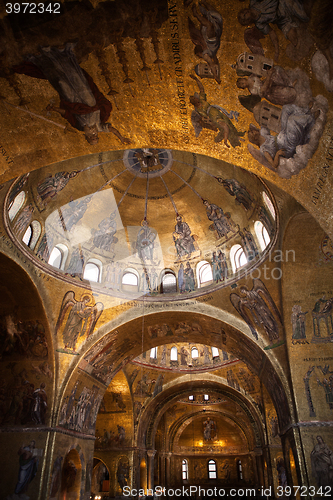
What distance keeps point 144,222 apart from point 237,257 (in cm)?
527

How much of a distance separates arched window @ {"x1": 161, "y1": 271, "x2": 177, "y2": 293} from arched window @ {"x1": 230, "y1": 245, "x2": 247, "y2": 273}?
3.78 m

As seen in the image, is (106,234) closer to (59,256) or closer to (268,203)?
(59,256)

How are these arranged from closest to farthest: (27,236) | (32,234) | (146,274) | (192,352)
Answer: (27,236) < (32,234) < (146,274) < (192,352)

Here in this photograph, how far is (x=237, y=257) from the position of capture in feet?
56.7

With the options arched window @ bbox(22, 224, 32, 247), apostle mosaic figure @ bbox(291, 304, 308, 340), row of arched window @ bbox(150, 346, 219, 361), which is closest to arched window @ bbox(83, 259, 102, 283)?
arched window @ bbox(22, 224, 32, 247)

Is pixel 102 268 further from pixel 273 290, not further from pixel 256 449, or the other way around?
pixel 256 449

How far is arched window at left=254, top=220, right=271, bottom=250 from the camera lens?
15250 mm

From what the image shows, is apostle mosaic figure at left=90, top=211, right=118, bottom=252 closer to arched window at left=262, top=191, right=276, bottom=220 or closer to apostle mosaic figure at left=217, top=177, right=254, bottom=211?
apostle mosaic figure at left=217, top=177, right=254, bottom=211

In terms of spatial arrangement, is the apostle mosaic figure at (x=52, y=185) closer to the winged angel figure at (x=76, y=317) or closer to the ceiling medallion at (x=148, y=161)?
the ceiling medallion at (x=148, y=161)

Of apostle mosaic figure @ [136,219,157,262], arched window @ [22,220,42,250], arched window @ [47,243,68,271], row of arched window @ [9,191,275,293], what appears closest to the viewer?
arched window @ [22,220,42,250]

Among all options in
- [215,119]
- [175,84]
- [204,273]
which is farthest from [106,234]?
[175,84]

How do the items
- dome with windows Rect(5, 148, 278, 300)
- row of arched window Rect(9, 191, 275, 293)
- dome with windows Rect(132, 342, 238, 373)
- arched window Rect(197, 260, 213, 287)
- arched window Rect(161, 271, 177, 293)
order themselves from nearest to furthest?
dome with windows Rect(5, 148, 278, 300) < row of arched window Rect(9, 191, 275, 293) < arched window Rect(197, 260, 213, 287) < arched window Rect(161, 271, 177, 293) < dome with windows Rect(132, 342, 238, 373)

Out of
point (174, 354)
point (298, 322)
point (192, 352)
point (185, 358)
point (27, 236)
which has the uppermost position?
point (192, 352)

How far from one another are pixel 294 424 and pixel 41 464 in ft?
33.5
